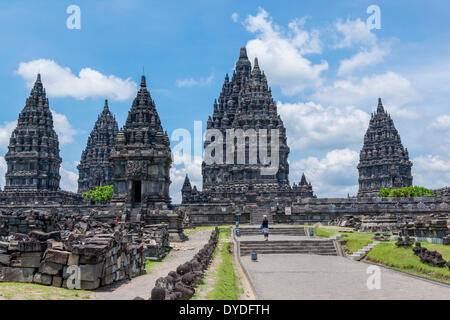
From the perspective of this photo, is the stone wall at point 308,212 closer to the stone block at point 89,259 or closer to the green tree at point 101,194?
the stone block at point 89,259

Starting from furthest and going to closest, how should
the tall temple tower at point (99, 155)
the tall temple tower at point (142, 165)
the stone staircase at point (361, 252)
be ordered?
the tall temple tower at point (99, 155) → the tall temple tower at point (142, 165) → the stone staircase at point (361, 252)

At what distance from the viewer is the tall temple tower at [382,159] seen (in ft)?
292

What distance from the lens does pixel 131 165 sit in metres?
38.5

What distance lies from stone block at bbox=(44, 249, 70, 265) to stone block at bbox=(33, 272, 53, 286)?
0.42 m

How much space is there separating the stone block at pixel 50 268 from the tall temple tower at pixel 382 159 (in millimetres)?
85039

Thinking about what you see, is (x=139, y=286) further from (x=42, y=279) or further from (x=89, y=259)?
(x=42, y=279)

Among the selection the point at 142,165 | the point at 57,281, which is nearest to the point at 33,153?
the point at 142,165

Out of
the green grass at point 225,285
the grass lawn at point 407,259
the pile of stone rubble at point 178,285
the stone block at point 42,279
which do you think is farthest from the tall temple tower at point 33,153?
the pile of stone rubble at point 178,285

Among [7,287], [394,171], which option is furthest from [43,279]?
[394,171]

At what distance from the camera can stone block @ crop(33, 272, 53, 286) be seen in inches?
436

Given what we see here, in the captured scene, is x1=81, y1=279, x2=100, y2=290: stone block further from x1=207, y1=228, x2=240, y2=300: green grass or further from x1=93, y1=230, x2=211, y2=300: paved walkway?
x1=207, y1=228, x2=240, y2=300: green grass

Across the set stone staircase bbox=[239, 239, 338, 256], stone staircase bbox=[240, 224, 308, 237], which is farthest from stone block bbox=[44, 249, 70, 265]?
stone staircase bbox=[240, 224, 308, 237]

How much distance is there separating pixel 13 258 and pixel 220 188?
64.1 m

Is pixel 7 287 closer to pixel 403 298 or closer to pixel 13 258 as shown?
pixel 13 258
